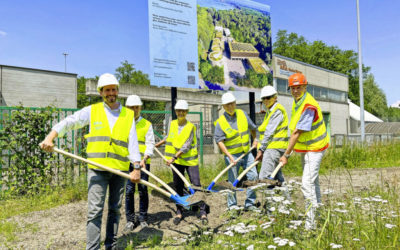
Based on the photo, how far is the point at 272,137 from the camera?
15.4 ft

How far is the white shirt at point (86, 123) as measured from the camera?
3.37 metres

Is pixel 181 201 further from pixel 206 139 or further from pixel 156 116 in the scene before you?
pixel 206 139

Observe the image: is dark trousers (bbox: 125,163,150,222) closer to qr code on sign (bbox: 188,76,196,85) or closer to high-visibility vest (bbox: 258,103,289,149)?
high-visibility vest (bbox: 258,103,289,149)

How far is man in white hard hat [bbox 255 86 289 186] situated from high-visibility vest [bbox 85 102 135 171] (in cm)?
209

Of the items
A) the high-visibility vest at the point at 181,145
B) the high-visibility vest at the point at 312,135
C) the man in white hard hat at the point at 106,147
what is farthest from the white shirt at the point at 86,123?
the high-visibility vest at the point at 312,135

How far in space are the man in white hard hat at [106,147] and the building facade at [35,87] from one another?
15754 mm

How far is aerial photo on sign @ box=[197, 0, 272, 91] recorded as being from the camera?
818 cm

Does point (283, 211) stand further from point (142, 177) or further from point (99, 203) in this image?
point (142, 177)

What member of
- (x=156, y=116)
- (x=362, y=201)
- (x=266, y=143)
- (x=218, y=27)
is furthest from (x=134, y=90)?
(x=362, y=201)

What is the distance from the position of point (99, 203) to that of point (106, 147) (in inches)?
23.8

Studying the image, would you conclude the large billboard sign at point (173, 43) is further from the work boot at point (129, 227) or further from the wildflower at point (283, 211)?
the wildflower at point (283, 211)

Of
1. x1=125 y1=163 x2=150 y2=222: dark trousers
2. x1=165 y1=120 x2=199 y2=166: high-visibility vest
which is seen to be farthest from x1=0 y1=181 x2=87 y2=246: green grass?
x1=165 y1=120 x2=199 y2=166: high-visibility vest

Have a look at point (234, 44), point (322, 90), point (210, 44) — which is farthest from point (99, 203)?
point (322, 90)

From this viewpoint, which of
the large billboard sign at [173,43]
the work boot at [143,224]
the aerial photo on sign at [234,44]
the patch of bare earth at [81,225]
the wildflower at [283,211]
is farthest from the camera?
the aerial photo on sign at [234,44]
